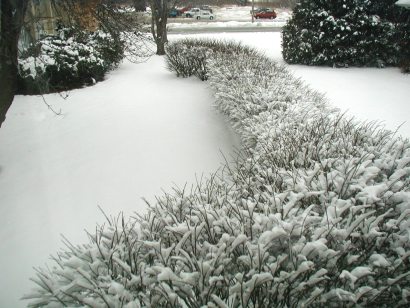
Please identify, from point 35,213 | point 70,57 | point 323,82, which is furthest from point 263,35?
point 35,213

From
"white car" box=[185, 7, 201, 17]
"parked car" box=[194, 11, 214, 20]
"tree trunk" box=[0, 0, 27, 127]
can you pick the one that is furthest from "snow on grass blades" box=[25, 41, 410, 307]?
"white car" box=[185, 7, 201, 17]

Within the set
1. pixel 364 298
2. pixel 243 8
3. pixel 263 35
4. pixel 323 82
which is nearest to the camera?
pixel 364 298

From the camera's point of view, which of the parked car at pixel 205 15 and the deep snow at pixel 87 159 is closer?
the deep snow at pixel 87 159

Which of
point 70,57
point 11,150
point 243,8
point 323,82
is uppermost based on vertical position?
point 243,8

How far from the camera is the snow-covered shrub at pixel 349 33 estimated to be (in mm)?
10938

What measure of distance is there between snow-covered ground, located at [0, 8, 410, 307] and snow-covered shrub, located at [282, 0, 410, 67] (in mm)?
855

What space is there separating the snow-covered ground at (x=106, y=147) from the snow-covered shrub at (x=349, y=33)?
86cm

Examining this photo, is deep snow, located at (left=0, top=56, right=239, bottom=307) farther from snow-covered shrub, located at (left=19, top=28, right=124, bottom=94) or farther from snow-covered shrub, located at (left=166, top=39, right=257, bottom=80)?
snow-covered shrub, located at (left=166, top=39, right=257, bottom=80)

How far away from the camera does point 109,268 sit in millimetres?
1976

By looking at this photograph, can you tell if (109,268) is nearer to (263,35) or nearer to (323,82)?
Answer: (323,82)

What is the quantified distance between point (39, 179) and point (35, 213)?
1070 mm

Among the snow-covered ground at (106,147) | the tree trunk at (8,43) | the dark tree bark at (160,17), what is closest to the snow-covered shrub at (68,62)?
the snow-covered ground at (106,147)

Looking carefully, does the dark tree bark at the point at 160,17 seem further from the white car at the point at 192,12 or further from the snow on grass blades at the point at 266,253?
the white car at the point at 192,12

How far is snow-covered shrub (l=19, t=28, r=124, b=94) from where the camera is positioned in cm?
924
